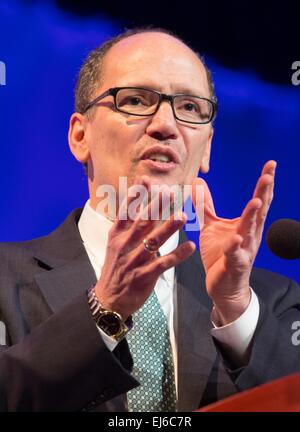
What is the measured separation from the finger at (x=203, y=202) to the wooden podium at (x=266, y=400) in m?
0.50

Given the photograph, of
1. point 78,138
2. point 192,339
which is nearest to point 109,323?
point 192,339

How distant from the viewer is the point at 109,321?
100 centimetres

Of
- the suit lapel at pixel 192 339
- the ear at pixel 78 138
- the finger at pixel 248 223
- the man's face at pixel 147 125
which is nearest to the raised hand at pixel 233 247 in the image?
the finger at pixel 248 223

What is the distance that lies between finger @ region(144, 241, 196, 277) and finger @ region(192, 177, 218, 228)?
0.76 ft

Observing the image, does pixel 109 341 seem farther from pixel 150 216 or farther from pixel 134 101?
pixel 134 101

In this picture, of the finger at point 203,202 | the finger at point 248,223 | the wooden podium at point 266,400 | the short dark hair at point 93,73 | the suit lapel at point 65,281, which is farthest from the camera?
the short dark hair at point 93,73

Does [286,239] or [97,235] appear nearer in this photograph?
[286,239]

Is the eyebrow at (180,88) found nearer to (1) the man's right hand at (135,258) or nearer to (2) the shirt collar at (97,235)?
(2) the shirt collar at (97,235)

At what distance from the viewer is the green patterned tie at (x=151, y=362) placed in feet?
4.01

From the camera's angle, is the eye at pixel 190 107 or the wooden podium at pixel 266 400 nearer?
the wooden podium at pixel 266 400

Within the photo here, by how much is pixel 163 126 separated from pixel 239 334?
451mm

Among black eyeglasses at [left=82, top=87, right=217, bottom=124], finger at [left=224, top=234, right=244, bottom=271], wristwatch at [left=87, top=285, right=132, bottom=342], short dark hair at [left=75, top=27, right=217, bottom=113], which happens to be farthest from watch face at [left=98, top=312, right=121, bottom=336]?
short dark hair at [left=75, top=27, right=217, bottom=113]

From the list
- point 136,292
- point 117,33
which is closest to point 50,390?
point 136,292

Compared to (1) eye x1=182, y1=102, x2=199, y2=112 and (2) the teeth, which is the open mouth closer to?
(2) the teeth
